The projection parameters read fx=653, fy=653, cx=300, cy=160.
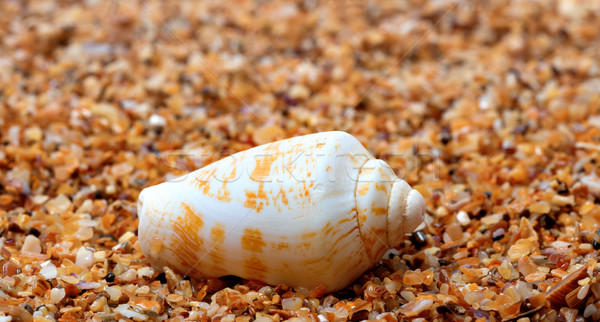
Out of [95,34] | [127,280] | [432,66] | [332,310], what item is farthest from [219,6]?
[332,310]

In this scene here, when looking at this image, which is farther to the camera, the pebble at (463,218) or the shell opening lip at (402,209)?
the pebble at (463,218)

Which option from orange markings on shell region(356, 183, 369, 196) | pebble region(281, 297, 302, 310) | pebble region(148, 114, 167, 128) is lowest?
pebble region(281, 297, 302, 310)

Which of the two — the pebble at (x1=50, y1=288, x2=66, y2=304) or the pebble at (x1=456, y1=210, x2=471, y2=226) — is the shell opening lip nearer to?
the pebble at (x1=456, y1=210, x2=471, y2=226)

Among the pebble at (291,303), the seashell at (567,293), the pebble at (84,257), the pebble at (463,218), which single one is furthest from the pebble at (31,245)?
the seashell at (567,293)

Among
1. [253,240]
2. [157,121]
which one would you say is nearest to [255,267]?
[253,240]

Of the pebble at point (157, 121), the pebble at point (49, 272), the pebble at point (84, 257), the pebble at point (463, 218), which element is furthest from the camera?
the pebble at point (157, 121)

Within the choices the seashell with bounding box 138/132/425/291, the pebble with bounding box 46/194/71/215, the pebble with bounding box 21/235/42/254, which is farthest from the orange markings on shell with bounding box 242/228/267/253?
the pebble with bounding box 46/194/71/215

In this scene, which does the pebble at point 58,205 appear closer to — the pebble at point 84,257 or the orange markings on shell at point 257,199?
the pebble at point 84,257
